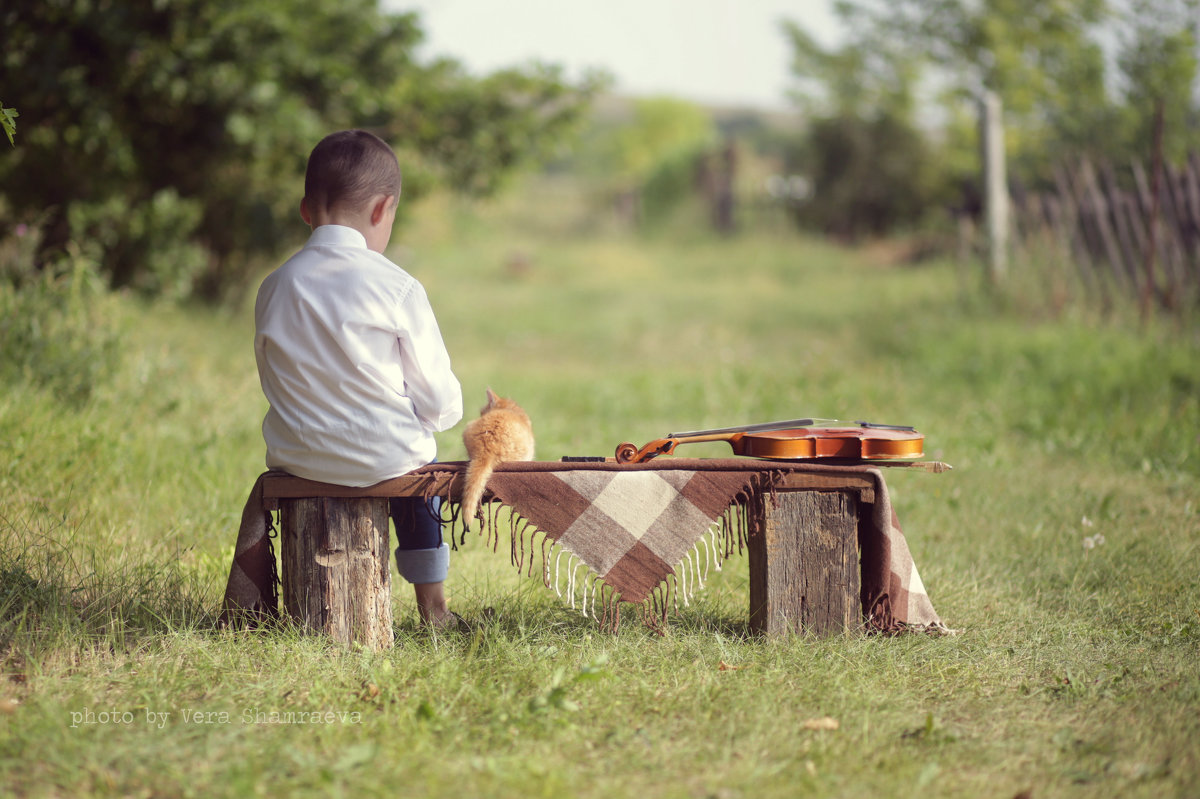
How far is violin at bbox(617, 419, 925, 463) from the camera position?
10.7 feet

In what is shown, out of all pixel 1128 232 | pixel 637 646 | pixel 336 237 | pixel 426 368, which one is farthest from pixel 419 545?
pixel 1128 232

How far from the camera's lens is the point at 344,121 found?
888cm

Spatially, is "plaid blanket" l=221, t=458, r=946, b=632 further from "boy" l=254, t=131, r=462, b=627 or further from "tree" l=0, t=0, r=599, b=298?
"tree" l=0, t=0, r=599, b=298

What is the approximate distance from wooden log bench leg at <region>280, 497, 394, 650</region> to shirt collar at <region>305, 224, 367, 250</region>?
822 millimetres

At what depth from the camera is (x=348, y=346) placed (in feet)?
9.65

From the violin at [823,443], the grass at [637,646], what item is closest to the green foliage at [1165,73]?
the grass at [637,646]

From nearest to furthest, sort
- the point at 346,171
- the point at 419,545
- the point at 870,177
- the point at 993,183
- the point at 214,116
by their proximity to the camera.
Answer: the point at 346,171, the point at 419,545, the point at 214,116, the point at 993,183, the point at 870,177

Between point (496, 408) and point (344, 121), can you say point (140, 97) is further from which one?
point (496, 408)

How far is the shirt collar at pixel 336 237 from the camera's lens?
306 cm

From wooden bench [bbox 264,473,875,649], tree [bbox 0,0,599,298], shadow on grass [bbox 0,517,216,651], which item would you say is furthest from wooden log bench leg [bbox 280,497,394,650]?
tree [bbox 0,0,599,298]

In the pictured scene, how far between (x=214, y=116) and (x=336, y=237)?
5654 millimetres

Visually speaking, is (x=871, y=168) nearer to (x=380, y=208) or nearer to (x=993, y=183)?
(x=993, y=183)

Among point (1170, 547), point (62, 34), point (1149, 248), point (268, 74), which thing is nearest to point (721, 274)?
point (1149, 248)

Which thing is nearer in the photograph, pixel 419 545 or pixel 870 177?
pixel 419 545
